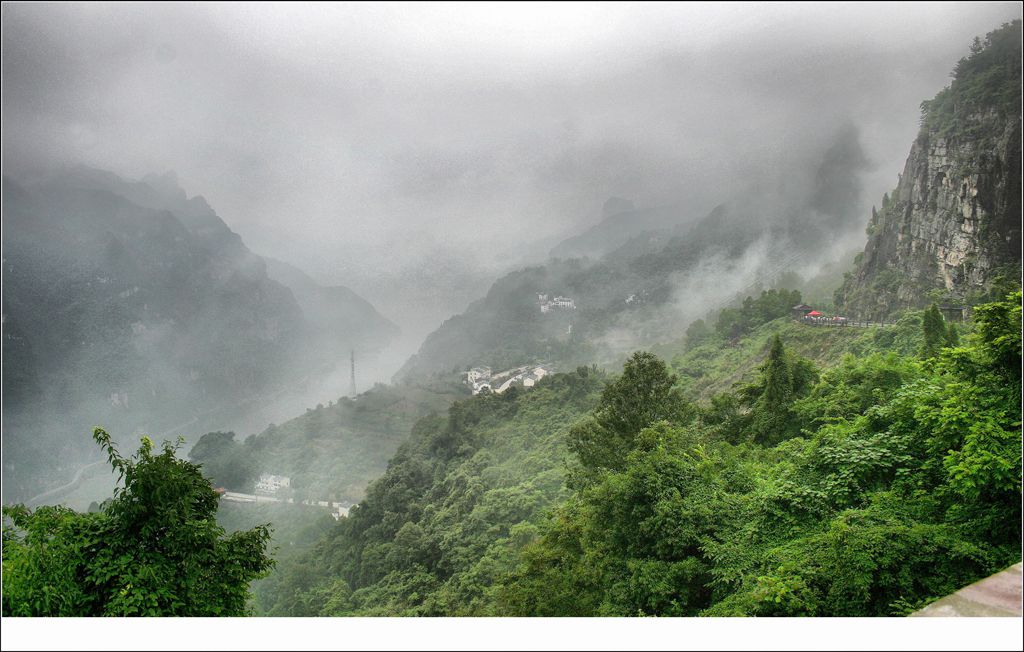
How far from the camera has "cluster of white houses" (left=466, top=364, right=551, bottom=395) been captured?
61.0 ft

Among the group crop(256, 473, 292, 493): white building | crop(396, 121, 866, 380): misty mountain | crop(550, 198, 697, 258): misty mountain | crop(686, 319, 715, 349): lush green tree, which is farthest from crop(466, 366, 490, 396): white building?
crop(686, 319, 715, 349): lush green tree

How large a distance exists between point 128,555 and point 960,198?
12162mm

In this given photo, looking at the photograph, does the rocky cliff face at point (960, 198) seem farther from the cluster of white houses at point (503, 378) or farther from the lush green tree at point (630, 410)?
the cluster of white houses at point (503, 378)

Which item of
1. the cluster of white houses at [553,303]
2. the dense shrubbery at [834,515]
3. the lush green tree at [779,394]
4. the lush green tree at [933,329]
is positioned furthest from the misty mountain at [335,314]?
the lush green tree at [933,329]

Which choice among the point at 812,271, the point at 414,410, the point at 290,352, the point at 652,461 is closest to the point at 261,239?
the point at 652,461

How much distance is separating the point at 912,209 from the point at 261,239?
1241cm

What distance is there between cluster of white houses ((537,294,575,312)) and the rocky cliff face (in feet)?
27.5

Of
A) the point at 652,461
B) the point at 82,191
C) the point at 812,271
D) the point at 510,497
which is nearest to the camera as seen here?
the point at 652,461

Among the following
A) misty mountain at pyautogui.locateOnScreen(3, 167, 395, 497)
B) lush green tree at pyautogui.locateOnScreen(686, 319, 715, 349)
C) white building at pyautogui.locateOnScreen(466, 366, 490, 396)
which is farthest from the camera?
white building at pyautogui.locateOnScreen(466, 366, 490, 396)

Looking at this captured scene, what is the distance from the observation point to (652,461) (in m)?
4.48

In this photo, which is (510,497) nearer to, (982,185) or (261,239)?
(261,239)

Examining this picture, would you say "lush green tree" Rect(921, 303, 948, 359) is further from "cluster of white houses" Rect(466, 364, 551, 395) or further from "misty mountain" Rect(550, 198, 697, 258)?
"cluster of white houses" Rect(466, 364, 551, 395)

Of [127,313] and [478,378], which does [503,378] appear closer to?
[478,378]

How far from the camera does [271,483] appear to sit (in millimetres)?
22516
